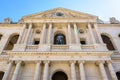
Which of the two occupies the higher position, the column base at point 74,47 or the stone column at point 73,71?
the column base at point 74,47

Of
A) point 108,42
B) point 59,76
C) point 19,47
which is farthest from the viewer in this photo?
point 108,42

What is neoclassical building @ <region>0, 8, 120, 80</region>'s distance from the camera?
14023mm

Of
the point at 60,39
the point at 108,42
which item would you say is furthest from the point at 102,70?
the point at 108,42

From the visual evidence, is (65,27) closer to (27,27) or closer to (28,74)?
(27,27)

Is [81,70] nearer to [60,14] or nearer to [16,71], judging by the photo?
[16,71]

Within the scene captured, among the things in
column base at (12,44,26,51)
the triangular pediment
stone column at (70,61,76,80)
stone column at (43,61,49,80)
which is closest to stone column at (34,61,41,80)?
stone column at (43,61,49,80)

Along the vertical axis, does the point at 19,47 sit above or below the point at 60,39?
below

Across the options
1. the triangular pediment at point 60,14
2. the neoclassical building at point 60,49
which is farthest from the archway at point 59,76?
the triangular pediment at point 60,14

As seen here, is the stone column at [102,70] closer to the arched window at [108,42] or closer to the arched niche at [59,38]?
the arched window at [108,42]

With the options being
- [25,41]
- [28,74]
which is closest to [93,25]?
[25,41]

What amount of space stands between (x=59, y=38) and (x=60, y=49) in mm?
3546

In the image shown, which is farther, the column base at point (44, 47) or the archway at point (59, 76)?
the column base at point (44, 47)

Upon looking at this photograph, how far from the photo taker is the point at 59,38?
19.4 meters

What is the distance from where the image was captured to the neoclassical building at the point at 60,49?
14023 mm
